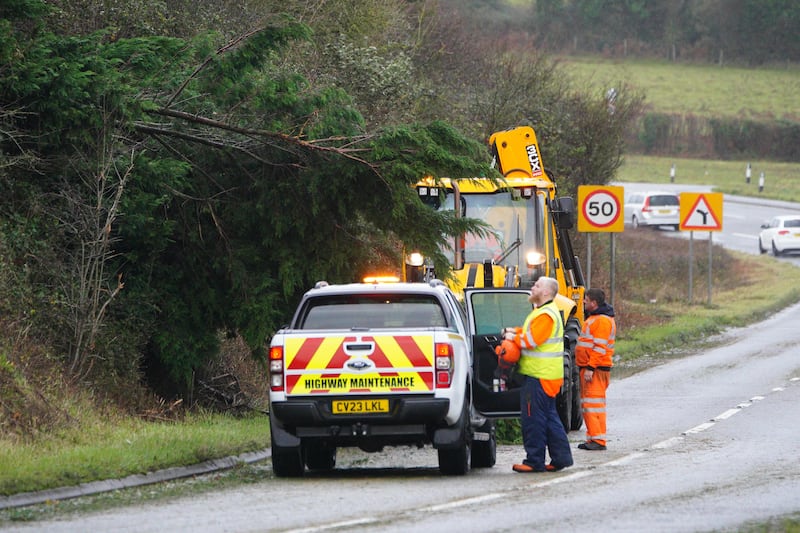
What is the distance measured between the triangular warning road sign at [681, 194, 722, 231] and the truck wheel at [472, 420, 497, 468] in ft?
77.5

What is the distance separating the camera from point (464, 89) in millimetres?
36406

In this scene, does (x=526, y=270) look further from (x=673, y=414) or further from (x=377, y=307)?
(x=377, y=307)

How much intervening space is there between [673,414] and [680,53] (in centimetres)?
8930

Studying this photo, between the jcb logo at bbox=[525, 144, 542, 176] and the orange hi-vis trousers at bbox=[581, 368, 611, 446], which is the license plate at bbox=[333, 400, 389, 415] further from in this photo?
the jcb logo at bbox=[525, 144, 542, 176]

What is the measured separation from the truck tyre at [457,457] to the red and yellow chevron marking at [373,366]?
665 mm

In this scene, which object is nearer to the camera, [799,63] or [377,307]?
[377,307]

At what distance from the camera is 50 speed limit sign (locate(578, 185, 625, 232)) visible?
28.7 metres

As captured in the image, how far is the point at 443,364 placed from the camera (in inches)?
500

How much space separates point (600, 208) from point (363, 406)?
664 inches

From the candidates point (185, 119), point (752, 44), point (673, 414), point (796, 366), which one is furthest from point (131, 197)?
point (752, 44)

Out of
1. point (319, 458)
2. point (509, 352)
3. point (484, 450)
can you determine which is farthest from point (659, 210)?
point (509, 352)

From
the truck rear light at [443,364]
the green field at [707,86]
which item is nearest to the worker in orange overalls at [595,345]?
the truck rear light at [443,364]

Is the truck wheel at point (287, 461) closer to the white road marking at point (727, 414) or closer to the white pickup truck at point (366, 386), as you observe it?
the white pickup truck at point (366, 386)

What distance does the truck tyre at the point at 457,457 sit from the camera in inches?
517
